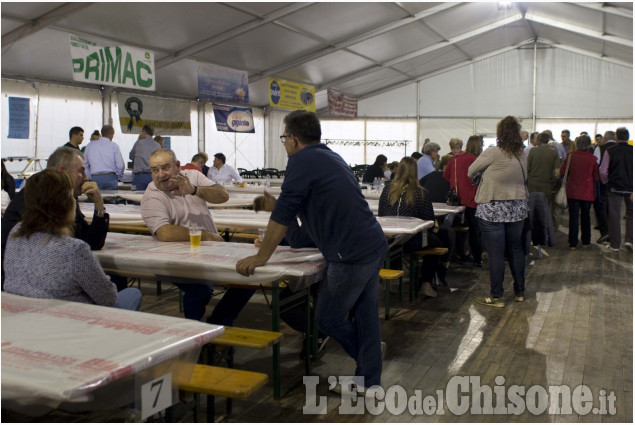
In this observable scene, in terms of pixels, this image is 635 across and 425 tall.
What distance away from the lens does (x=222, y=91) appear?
10.9 metres

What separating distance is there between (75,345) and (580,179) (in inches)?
273

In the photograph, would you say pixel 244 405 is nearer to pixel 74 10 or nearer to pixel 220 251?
pixel 220 251

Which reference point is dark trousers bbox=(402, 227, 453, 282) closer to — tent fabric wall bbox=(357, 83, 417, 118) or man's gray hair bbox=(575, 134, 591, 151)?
man's gray hair bbox=(575, 134, 591, 151)

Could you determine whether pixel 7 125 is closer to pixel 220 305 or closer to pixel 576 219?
pixel 220 305

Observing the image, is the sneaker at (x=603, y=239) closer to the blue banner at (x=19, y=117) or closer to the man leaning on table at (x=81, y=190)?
the man leaning on table at (x=81, y=190)

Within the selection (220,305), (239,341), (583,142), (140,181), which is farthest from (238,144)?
(239,341)

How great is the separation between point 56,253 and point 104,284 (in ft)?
0.69

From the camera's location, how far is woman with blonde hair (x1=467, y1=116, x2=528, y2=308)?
14.2 feet

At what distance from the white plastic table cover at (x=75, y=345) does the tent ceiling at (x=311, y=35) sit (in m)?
6.85

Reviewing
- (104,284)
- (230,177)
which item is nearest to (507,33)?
(230,177)

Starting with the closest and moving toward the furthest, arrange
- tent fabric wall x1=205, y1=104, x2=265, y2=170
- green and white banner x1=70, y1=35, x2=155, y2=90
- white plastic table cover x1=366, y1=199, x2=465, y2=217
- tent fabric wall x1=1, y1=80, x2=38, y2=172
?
white plastic table cover x1=366, y1=199, x2=465, y2=217 < green and white banner x1=70, y1=35, x2=155, y2=90 < tent fabric wall x1=1, y1=80, x2=38, y2=172 < tent fabric wall x1=205, y1=104, x2=265, y2=170

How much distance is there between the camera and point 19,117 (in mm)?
9508

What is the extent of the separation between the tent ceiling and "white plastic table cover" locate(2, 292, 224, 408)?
6847 millimetres

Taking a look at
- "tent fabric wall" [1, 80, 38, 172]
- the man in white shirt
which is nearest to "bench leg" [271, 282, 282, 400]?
the man in white shirt
